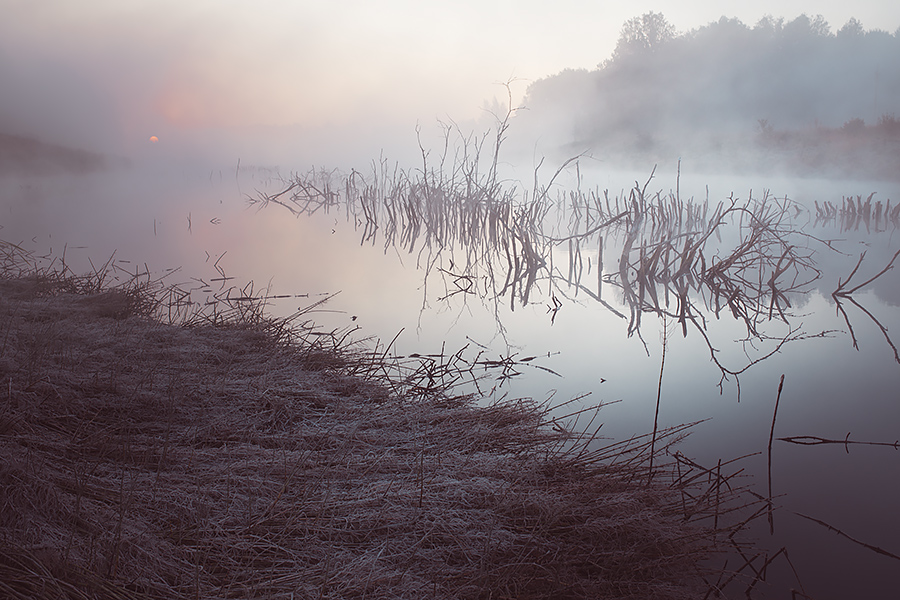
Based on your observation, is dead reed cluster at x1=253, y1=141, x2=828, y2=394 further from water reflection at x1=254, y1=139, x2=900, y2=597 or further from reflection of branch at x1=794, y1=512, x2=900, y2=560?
reflection of branch at x1=794, y1=512, x2=900, y2=560

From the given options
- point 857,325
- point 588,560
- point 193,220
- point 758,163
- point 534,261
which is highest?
point 758,163

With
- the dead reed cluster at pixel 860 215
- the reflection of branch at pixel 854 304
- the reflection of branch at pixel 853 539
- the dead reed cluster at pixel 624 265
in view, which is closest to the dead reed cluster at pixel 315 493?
the reflection of branch at pixel 853 539

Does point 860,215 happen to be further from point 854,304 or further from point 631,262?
point 854,304

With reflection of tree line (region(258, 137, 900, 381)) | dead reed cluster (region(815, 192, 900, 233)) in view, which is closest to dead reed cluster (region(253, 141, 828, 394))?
reflection of tree line (region(258, 137, 900, 381))

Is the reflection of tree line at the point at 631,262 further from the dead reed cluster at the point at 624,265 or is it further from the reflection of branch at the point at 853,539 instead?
the reflection of branch at the point at 853,539

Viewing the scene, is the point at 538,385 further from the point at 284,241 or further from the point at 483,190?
the point at 483,190

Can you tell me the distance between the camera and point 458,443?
4.81ft

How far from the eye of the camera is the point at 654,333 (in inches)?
93.5

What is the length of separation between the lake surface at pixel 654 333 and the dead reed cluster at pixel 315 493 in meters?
0.14

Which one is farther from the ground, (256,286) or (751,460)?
(256,286)

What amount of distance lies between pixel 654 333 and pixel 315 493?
1.66m

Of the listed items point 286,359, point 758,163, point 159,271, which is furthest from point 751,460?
point 758,163

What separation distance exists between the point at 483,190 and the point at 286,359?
12.6ft

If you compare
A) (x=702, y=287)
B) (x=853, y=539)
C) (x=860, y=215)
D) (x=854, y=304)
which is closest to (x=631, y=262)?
(x=702, y=287)
